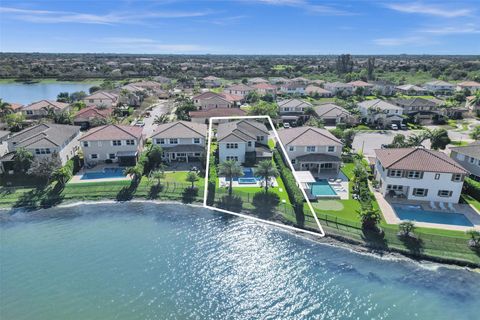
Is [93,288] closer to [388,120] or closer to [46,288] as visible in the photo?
[46,288]

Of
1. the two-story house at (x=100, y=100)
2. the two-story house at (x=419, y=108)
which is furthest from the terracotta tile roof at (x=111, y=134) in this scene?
the two-story house at (x=419, y=108)

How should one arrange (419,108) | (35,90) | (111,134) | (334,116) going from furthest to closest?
(35,90) → (419,108) → (334,116) → (111,134)

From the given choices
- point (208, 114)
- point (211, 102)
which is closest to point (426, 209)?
point (208, 114)

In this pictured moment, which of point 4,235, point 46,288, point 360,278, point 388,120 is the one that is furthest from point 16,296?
point 388,120

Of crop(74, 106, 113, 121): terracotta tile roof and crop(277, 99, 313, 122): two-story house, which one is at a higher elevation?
crop(277, 99, 313, 122): two-story house

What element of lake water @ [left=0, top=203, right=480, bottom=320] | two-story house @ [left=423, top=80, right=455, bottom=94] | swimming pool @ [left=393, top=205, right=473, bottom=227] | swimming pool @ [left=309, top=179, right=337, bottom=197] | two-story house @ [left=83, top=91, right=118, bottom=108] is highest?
two-story house @ [left=423, top=80, right=455, bottom=94]

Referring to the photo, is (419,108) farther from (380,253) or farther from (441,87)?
(380,253)

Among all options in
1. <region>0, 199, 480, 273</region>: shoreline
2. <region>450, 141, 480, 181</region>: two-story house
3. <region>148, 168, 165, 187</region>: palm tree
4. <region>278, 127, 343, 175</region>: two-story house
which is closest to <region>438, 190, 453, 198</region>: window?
<region>450, 141, 480, 181</region>: two-story house

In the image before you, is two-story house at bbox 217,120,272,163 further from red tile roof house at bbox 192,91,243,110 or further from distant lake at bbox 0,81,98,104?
distant lake at bbox 0,81,98,104
